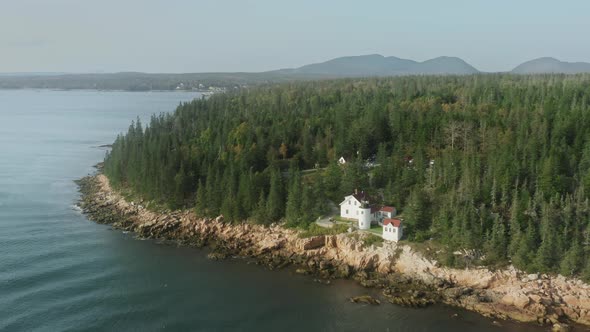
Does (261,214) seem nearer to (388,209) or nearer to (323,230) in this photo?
(323,230)

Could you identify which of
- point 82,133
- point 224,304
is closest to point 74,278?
point 224,304

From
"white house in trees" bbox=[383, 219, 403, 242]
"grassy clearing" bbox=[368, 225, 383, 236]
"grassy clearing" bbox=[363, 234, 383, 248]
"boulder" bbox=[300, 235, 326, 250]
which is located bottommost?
"boulder" bbox=[300, 235, 326, 250]

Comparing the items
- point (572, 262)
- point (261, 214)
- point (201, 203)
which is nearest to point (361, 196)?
point (261, 214)

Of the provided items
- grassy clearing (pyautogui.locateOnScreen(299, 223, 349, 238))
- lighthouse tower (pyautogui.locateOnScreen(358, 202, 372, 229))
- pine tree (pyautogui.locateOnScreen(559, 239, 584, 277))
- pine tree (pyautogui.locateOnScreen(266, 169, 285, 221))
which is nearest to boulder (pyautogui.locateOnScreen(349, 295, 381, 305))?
grassy clearing (pyautogui.locateOnScreen(299, 223, 349, 238))

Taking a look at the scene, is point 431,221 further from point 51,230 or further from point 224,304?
point 51,230

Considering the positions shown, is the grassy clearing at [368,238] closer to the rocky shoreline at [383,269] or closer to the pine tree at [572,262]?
the rocky shoreline at [383,269]

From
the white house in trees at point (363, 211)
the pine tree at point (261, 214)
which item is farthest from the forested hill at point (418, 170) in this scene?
the white house in trees at point (363, 211)

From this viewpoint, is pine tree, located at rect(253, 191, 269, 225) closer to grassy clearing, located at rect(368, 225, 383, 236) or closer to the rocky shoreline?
the rocky shoreline
